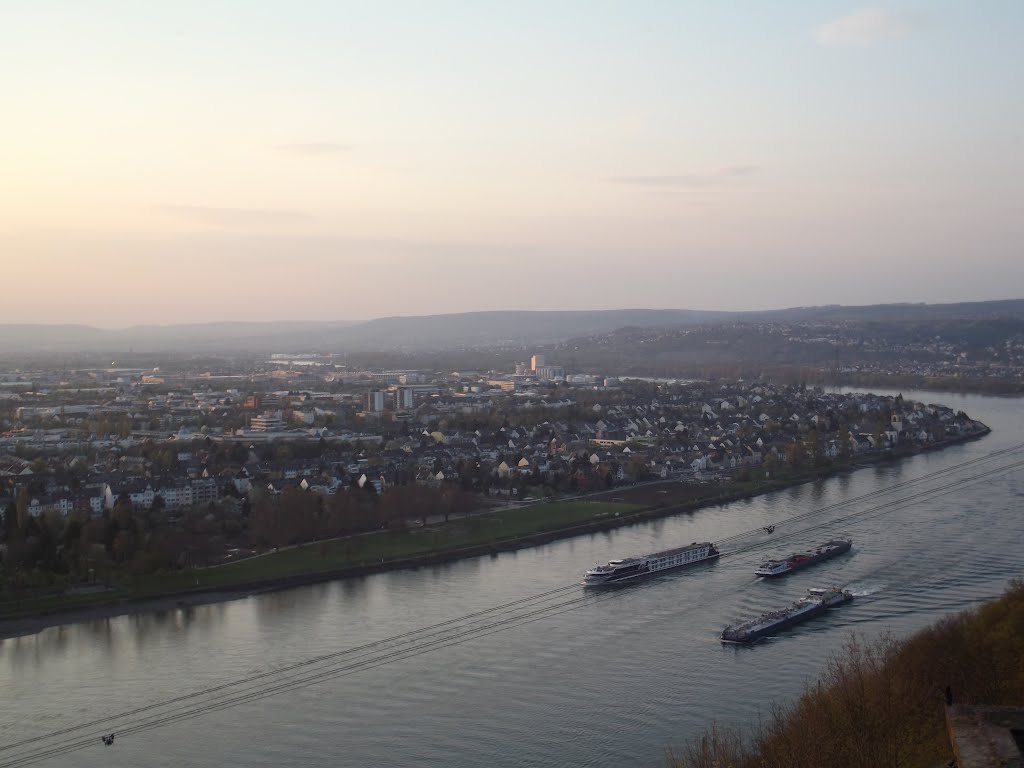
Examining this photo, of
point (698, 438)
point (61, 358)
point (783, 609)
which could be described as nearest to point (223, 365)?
point (61, 358)

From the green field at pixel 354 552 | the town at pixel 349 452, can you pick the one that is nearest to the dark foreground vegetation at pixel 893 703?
the green field at pixel 354 552

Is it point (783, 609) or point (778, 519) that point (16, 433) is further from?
point (783, 609)

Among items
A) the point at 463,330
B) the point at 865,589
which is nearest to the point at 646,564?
the point at 865,589

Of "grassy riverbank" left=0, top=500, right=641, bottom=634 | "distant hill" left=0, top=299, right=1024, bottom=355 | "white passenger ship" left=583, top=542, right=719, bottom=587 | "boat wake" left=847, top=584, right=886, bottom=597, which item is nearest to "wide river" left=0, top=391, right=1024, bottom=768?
"boat wake" left=847, top=584, right=886, bottom=597

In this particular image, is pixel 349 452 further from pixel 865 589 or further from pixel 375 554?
pixel 865 589

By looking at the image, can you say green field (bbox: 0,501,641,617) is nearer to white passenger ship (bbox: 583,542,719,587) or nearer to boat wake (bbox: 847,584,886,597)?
white passenger ship (bbox: 583,542,719,587)

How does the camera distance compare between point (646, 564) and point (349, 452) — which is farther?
point (349, 452)
